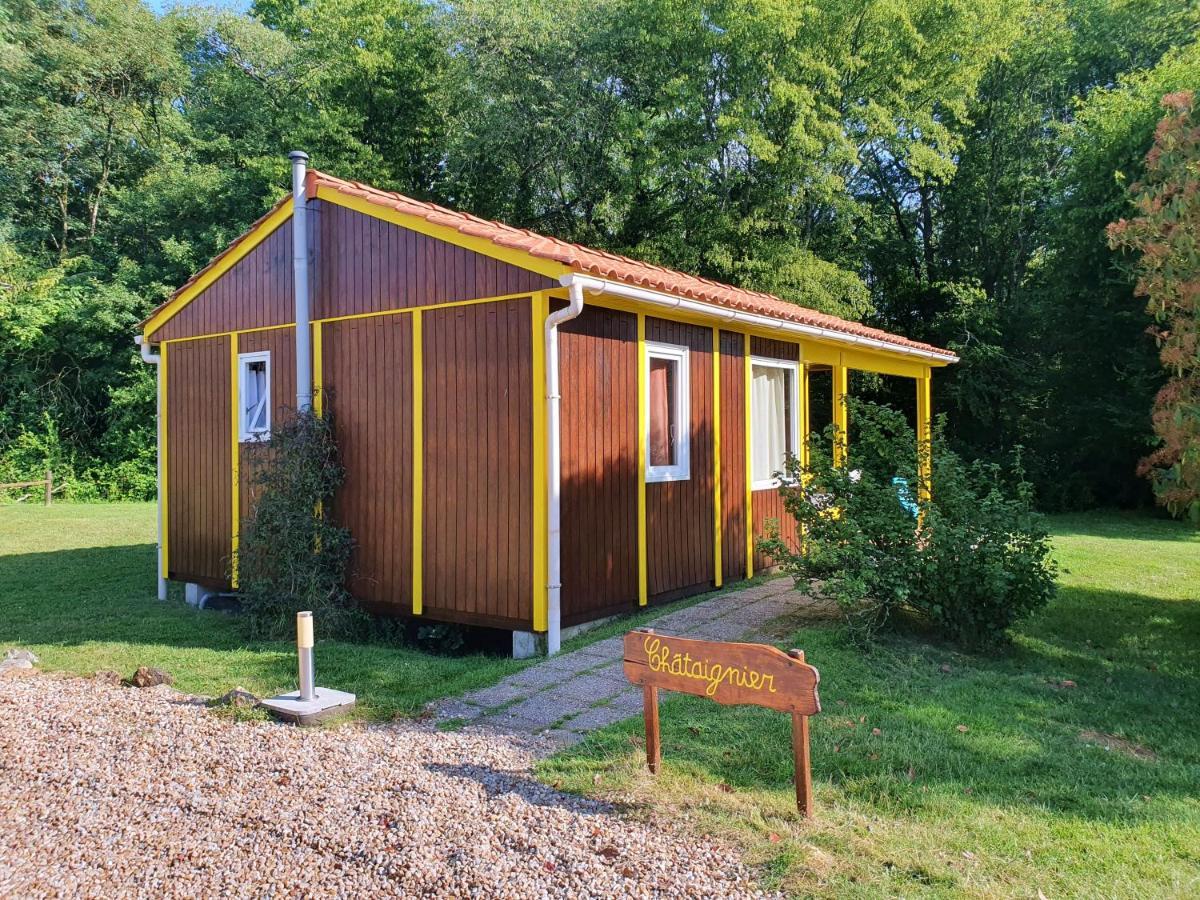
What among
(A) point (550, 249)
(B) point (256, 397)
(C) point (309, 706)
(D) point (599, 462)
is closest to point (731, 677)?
(C) point (309, 706)

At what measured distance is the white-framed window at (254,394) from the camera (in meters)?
8.25

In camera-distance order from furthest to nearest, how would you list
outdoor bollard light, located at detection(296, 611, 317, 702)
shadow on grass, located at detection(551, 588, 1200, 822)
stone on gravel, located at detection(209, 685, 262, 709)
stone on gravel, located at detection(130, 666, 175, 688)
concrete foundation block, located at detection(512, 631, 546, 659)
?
concrete foundation block, located at detection(512, 631, 546, 659)
stone on gravel, located at detection(130, 666, 175, 688)
stone on gravel, located at detection(209, 685, 262, 709)
outdoor bollard light, located at detection(296, 611, 317, 702)
shadow on grass, located at detection(551, 588, 1200, 822)

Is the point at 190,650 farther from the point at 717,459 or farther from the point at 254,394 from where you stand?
the point at 717,459

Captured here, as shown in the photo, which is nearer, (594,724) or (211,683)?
(594,724)

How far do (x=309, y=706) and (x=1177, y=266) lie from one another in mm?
6400

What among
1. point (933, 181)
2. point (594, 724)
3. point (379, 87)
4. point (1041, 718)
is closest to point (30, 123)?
point (379, 87)

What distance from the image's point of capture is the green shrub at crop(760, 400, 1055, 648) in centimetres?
595

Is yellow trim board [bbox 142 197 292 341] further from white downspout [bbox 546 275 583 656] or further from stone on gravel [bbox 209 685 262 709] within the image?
stone on gravel [bbox 209 685 262 709]

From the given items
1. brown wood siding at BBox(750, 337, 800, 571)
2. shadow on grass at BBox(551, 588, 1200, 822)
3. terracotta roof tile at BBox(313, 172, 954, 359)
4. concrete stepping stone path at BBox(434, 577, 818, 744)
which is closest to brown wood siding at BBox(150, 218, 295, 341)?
terracotta roof tile at BBox(313, 172, 954, 359)

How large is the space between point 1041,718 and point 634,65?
17499 mm

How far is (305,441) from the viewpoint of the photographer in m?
7.38

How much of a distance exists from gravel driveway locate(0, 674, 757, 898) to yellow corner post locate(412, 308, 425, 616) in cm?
234

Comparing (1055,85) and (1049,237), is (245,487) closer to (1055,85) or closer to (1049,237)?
(1049,237)

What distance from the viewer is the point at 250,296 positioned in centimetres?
841
